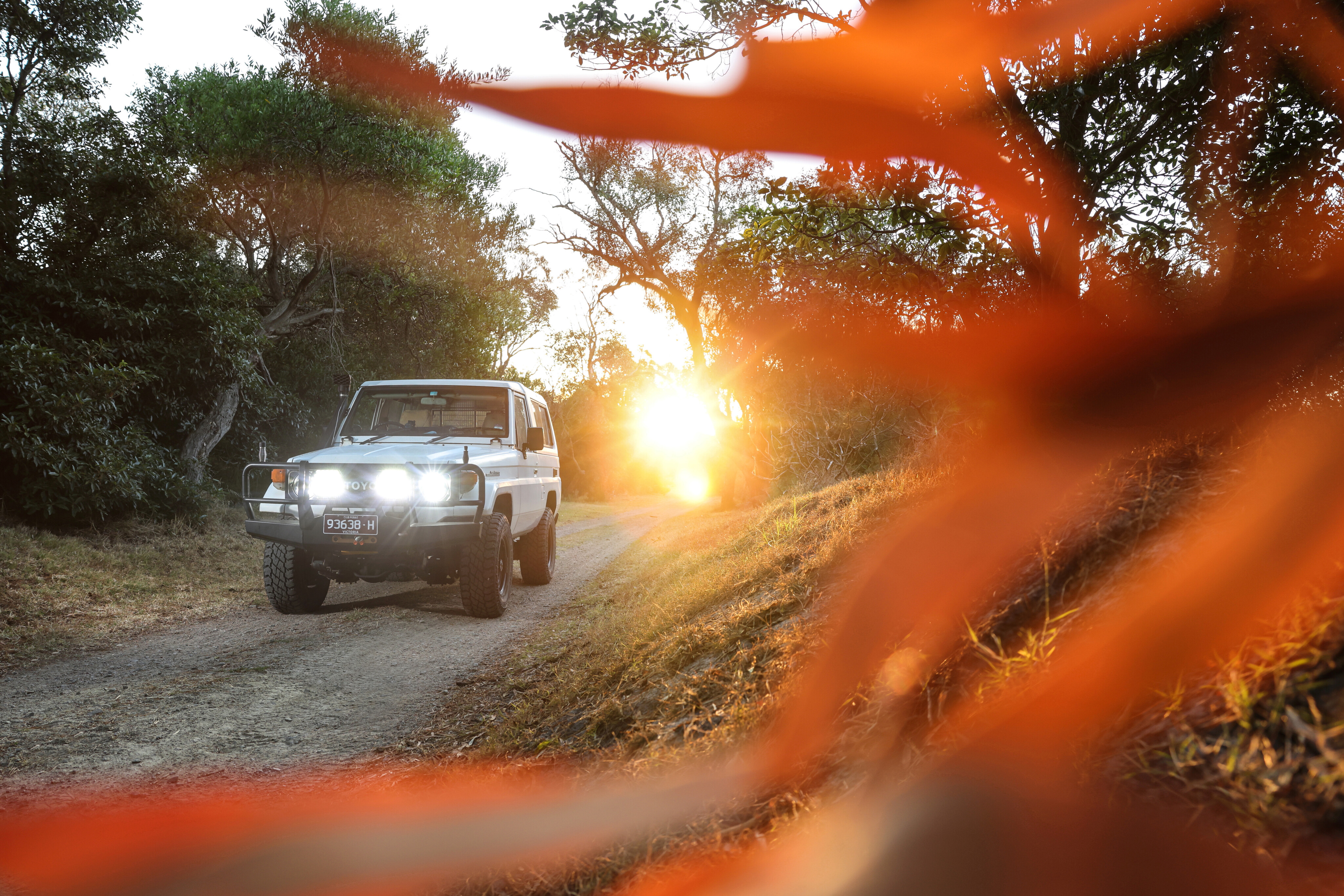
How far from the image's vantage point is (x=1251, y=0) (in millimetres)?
4246

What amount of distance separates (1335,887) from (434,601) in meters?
7.70

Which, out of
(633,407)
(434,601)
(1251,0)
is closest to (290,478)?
(434,601)

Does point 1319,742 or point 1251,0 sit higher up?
point 1251,0

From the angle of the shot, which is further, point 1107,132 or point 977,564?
point 1107,132

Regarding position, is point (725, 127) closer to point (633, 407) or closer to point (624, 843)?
point (624, 843)

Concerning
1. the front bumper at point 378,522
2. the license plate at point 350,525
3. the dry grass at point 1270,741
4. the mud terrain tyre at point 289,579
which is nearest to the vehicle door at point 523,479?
the front bumper at point 378,522

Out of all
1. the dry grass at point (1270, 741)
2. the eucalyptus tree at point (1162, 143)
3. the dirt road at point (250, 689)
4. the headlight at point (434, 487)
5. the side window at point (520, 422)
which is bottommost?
the dirt road at point (250, 689)

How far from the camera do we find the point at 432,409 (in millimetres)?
8367

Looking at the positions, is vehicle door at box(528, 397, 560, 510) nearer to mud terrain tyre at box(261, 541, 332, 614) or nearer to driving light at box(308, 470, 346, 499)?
driving light at box(308, 470, 346, 499)

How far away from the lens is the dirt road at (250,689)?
3832mm

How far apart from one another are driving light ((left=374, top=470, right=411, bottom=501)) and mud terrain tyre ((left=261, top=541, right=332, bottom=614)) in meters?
1.26

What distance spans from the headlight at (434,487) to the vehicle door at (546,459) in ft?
6.68

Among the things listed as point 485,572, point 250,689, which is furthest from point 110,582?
point 250,689

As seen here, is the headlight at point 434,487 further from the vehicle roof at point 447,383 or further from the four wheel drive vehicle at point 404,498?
the vehicle roof at point 447,383
